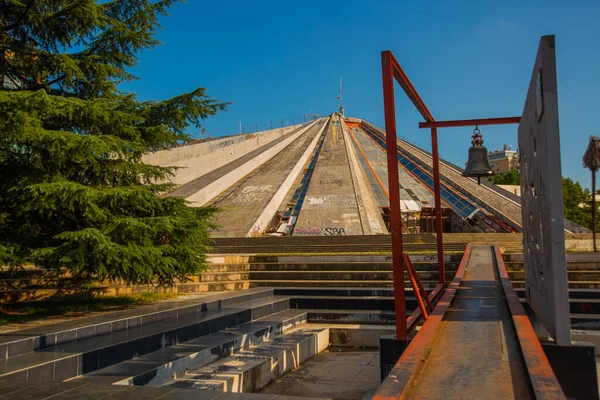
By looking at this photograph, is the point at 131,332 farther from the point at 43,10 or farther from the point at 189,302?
the point at 43,10

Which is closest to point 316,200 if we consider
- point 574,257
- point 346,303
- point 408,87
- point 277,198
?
point 277,198

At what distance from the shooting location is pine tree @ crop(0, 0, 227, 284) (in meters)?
5.79

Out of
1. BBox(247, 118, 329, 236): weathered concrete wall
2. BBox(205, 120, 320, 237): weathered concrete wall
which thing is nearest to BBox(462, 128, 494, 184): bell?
BBox(205, 120, 320, 237): weathered concrete wall

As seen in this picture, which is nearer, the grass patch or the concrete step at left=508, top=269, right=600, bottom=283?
the grass patch

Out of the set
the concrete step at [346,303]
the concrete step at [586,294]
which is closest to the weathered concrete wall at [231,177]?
the concrete step at [346,303]

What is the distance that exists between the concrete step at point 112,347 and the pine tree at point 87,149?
819mm

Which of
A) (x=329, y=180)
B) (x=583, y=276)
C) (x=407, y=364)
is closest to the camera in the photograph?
(x=407, y=364)

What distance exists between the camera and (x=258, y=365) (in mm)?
5508

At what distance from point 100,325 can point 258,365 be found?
2.09 meters

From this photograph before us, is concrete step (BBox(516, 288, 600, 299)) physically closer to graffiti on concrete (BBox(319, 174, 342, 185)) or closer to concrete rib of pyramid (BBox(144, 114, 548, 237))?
concrete rib of pyramid (BBox(144, 114, 548, 237))

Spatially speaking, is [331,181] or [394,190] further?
[331,181]

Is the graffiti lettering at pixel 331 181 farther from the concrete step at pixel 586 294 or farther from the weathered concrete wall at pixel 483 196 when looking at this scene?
the concrete step at pixel 586 294

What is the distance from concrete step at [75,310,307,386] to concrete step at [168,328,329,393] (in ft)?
0.37

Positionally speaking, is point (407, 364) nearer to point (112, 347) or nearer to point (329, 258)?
point (112, 347)
